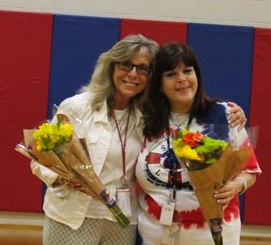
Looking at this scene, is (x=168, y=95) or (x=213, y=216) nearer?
(x=213, y=216)

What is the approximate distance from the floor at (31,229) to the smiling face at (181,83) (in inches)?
94.3

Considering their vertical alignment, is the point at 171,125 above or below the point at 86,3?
below

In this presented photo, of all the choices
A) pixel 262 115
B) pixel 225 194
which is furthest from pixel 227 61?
pixel 225 194

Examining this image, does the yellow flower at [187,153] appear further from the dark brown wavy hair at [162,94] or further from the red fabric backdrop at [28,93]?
the red fabric backdrop at [28,93]

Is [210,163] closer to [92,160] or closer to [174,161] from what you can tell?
[174,161]

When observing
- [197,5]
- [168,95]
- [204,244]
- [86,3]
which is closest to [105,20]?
[86,3]

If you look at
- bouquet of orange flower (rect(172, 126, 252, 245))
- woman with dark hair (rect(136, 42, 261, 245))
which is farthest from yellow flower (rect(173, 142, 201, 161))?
woman with dark hair (rect(136, 42, 261, 245))

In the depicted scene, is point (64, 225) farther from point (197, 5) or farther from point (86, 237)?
point (197, 5)

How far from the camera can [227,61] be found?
4039 millimetres

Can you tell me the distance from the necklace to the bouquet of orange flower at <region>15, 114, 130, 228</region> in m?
0.38

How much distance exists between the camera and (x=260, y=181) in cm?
401

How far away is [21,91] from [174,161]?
2443 mm

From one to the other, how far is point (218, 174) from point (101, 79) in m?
0.77

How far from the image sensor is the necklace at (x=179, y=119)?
1.92m
